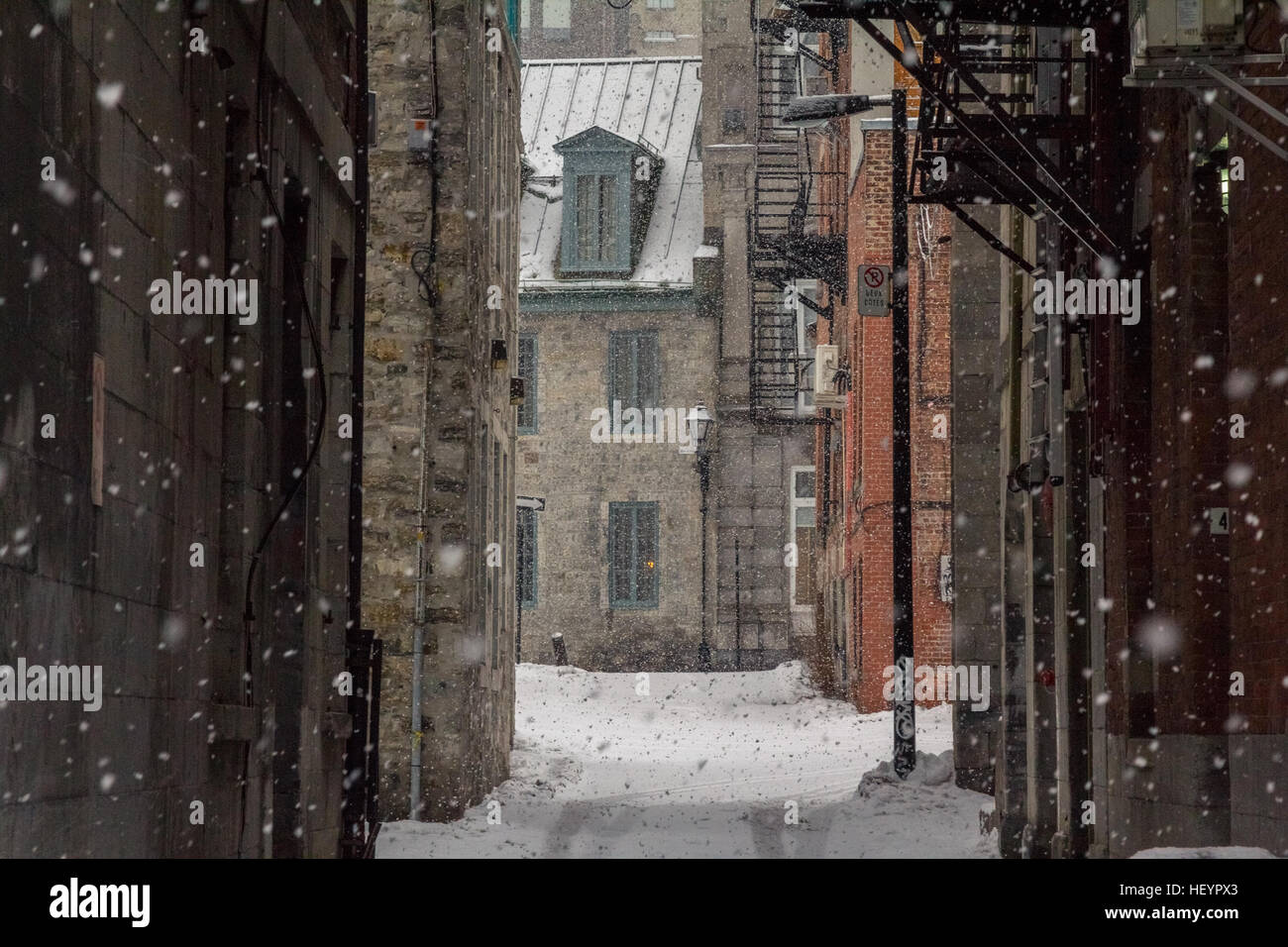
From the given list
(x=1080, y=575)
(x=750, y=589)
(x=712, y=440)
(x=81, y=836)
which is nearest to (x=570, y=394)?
(x=712, y=440)

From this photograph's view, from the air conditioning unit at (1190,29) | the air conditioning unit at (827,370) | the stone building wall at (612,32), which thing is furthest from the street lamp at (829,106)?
the stone building wall at (612,32)

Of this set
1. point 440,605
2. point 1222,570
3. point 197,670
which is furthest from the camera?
point 440,605

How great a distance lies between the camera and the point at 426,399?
14.9m

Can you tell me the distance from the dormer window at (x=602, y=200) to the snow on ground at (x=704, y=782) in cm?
1003

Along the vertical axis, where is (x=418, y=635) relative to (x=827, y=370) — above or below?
below

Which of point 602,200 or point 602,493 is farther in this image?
point 602,200

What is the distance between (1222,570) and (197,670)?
554 centimetres

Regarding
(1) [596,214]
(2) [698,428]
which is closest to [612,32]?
(1) [596,214]

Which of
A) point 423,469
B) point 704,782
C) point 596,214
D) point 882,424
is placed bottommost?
point 704,782

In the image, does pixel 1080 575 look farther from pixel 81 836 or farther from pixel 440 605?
pixel 81 836

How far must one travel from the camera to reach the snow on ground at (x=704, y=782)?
13727mm

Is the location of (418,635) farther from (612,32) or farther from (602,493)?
(612,32)

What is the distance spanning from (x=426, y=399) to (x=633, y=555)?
2201 centimetres
